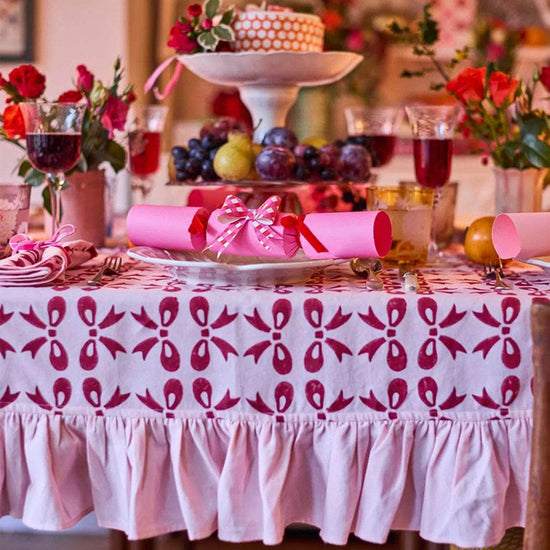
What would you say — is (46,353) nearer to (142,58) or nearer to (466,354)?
(466,354)

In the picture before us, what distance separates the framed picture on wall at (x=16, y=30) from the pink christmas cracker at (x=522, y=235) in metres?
3.25

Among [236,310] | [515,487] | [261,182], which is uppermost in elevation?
[261,182]

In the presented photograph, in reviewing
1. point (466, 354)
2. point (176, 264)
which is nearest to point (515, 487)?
point (466, 354)

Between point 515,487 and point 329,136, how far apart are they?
3241 millimetres

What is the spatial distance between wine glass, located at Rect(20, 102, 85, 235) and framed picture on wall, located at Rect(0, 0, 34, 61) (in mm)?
2898

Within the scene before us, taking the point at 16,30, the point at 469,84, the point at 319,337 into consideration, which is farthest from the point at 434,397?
the point at 16,30

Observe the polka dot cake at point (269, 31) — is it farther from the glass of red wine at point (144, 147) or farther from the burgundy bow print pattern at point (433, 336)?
the burgundy bow print pattern at point (433, 336)

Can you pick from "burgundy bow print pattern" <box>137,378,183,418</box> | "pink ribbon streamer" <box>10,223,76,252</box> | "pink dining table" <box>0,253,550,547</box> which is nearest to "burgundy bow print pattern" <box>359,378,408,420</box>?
"pink dining table" <box>0,253,550,547</box>

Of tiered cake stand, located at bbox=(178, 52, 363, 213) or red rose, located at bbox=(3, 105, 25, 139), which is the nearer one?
red rose, located at bbox=(3, 105, 25, 139)

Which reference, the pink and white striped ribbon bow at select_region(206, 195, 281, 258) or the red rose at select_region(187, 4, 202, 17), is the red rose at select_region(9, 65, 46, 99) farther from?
the pink and white striped ribbon bow at select_region(206, 195, 281, 258)

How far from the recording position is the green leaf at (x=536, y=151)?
4.50ft

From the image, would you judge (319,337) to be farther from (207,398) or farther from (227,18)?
(227,18)

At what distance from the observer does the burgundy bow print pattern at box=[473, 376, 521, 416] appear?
3.24 ft

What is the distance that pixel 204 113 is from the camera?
13.6 ft
